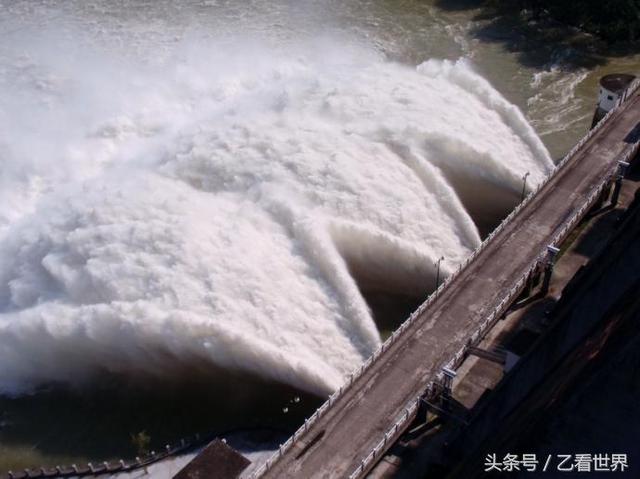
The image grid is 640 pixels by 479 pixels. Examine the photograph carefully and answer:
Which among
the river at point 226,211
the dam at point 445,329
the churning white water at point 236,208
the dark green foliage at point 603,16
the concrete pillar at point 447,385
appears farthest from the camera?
the dark green foliage at point 603,16

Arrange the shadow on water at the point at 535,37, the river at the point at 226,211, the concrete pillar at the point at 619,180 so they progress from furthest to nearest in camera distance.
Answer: the shadow on water at the point at 535,37 → the concrete pillar at the point at 619,180 → the river at the point at 226,211

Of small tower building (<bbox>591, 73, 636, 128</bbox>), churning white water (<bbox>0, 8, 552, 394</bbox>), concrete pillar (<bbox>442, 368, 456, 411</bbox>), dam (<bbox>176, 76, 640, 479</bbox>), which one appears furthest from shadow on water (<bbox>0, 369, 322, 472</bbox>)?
small tower building (<bbox>591, 73, 636, 128</bbox>)

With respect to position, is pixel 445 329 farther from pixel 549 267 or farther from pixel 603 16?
pixel 603 16

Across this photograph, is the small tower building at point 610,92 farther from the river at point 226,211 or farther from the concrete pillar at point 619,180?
the concrete pillar at point 619,180

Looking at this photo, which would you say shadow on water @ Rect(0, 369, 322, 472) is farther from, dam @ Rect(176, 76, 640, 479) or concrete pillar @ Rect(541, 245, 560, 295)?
concrete pillar @ Rect(541, 245, 560, 295)

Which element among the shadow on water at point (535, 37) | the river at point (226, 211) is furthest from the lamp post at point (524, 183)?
the shadow on water at point (535, 37)

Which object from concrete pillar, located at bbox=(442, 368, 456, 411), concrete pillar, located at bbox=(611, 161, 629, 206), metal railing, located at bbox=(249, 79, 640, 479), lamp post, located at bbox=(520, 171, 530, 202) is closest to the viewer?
metal railing, located at bbox=(249, 79, 640, 479)
